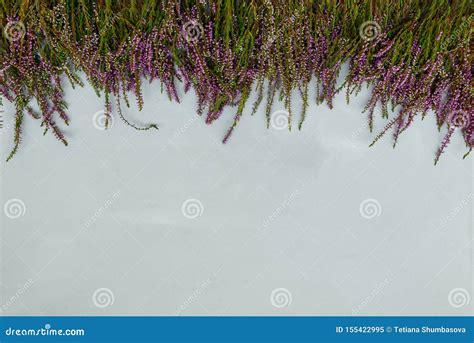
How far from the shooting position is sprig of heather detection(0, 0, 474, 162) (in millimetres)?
1470

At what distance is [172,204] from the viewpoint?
1595 millimetres

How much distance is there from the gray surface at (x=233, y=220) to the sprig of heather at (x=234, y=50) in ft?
0.26

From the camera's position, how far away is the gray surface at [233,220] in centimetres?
159

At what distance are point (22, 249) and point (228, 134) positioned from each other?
817 millimetres

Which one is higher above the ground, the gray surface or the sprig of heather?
the sprig of heather

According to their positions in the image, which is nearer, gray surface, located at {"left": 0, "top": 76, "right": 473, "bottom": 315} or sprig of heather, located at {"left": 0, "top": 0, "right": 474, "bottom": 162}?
sprig of heather, located at {"left": 0, "top": 0, "right": 474, "bottom": 162}

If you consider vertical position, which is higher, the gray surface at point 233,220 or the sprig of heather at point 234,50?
the sprig of heather at point 234,50

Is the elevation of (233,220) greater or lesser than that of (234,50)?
lesser

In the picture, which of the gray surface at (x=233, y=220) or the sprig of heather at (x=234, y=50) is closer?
the sprig of heather at (x=234, y=50)

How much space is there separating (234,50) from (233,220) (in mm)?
578

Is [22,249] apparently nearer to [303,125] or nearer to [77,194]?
[77,194]

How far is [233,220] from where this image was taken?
5.27ft

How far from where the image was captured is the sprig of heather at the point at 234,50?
4.82ft

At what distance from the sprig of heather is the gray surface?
79 millimetres
